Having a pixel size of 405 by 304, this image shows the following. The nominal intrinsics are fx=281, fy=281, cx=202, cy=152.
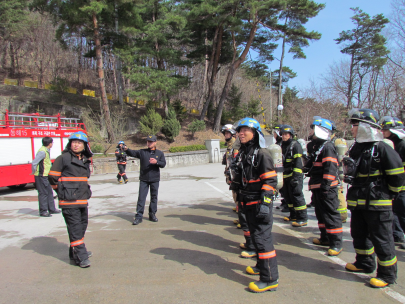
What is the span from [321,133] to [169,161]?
16.6 meters

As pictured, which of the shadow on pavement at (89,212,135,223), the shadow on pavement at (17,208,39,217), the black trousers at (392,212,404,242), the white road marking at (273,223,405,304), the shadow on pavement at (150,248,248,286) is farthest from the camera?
the shadow on pavement at (17,208,39,217)

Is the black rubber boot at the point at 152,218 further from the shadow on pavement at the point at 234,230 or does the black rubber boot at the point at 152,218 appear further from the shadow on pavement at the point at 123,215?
the shadow on pavement at the point at 234,230

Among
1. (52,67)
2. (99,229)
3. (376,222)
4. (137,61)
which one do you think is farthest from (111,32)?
(376,222)

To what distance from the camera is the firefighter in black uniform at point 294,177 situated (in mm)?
5910

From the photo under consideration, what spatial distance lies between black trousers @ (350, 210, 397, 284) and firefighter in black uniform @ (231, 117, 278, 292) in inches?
47.8

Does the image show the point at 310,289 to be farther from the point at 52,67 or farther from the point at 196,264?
the point at 52,67

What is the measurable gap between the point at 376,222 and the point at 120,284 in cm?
321

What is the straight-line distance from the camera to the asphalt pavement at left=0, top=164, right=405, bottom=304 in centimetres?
320

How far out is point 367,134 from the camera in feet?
11.7

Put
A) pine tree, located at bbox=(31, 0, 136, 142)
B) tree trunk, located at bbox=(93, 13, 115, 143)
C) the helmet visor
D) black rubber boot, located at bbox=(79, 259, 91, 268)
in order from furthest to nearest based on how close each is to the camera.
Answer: tree trunk, located at bbox=(93, 13, 115, 143) → pine tree, located at bbox=(31, 0, 136, 142) → the helmet visor → black rubber boot, located at bbox=(79, 259, 91, 268)

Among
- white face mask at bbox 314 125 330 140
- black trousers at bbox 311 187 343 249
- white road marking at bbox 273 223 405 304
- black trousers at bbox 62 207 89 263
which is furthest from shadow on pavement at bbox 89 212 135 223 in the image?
white face mask at bbox 314 125 330 140

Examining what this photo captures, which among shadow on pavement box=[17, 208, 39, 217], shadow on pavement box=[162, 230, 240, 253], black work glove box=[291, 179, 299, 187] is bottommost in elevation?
shadow on pavement box=[162, 230, 240, 253]

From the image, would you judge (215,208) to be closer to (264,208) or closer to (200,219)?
(200,219)

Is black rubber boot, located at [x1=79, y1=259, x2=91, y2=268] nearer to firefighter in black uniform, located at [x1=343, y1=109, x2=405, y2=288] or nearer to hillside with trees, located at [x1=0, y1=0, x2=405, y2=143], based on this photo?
firefighter in black uniform, located at [x1=343, y1=109, x2=405, y2=288]
